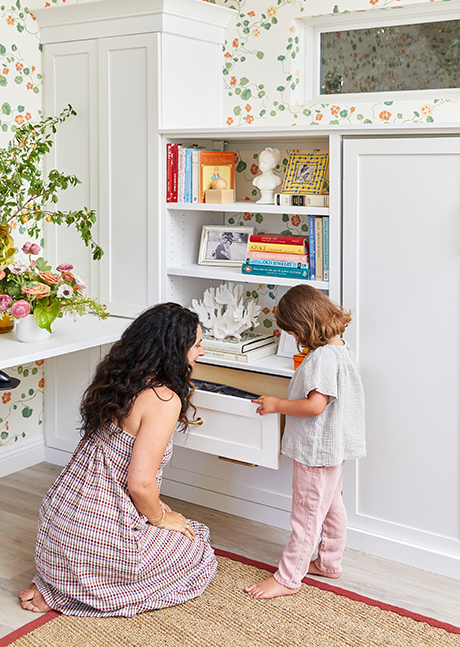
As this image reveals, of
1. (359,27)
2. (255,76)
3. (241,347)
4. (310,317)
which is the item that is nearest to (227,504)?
(241,347)

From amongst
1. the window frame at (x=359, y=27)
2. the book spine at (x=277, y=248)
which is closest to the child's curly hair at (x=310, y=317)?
the book spine at (x=277, y=248)

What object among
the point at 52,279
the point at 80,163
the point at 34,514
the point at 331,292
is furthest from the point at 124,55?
the point at 34,514

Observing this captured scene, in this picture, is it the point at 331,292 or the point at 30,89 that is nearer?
the point at 331,292

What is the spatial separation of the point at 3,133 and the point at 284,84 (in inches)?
43.6

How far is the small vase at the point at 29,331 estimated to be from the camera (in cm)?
230

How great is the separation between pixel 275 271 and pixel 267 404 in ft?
1.69

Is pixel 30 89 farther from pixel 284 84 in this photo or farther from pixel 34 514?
pixel 34 514

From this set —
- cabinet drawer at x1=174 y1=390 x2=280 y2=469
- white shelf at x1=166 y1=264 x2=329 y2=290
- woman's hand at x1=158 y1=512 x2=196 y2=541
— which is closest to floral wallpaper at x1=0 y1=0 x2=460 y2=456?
white shelf at x1=166 y1=264 x2=329 y2=290

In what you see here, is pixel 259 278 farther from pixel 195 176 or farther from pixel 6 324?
pixel 6 324

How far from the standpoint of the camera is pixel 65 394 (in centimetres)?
308

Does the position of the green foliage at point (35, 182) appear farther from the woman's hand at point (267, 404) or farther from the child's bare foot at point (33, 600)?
the child's bare foot at point (33, 600)

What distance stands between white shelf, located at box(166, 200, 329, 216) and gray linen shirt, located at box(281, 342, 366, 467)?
472 millimetres

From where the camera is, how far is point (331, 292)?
2318 mm

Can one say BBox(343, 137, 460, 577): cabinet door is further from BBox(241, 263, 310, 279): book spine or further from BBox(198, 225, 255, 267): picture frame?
BBox(198, 225, 255, 267): picture frame
